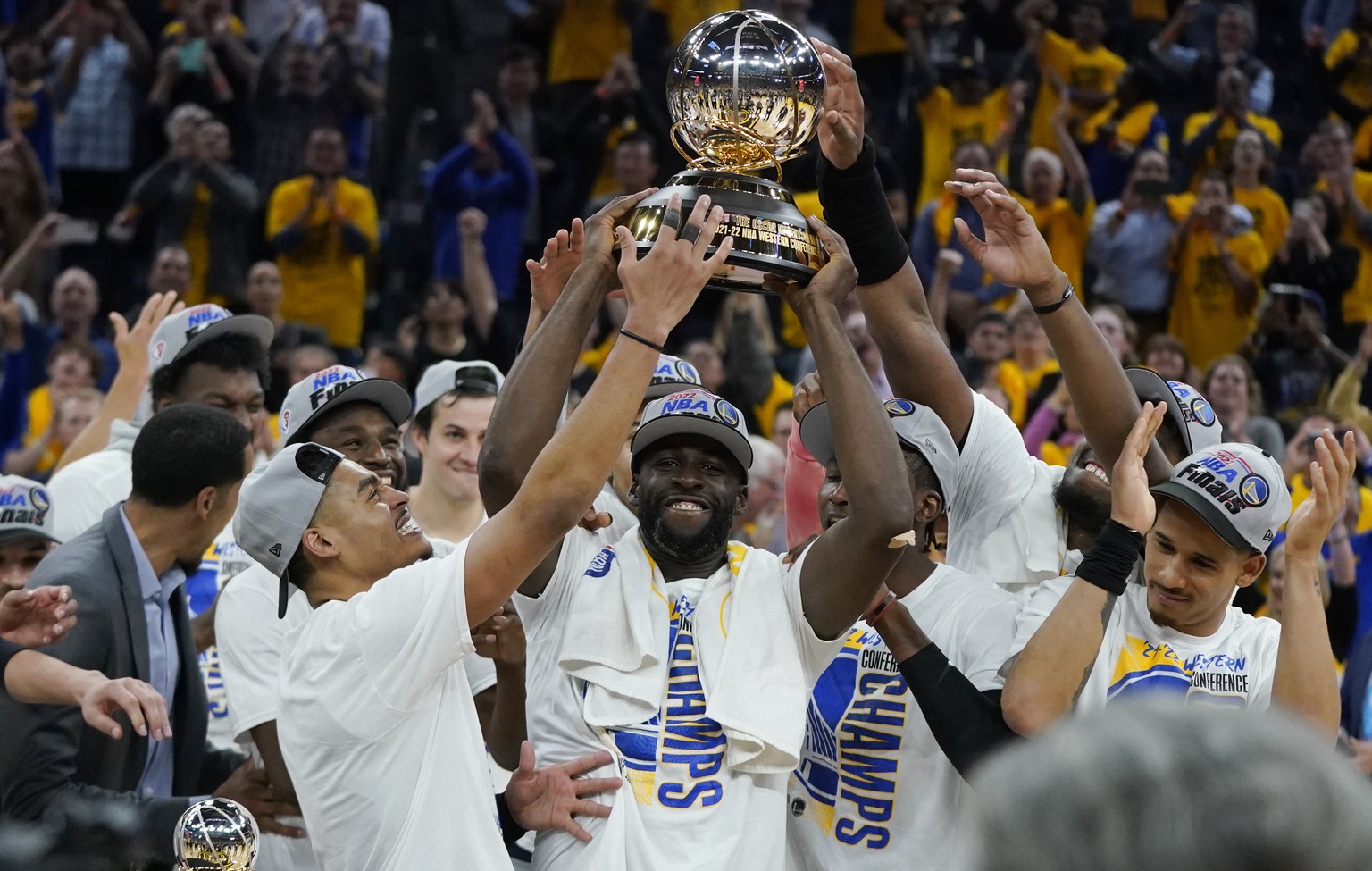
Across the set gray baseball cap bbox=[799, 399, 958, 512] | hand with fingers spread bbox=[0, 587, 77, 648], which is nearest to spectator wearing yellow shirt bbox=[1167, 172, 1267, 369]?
gray baseball cap bbox=[799, 399, 958, 512]

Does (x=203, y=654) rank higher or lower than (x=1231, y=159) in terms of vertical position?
higher

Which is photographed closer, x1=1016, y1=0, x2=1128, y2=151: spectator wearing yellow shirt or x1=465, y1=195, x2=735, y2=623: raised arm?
x1=465, y1=195, x2=735, y2=623: raised arm

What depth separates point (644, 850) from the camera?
3.31 metres

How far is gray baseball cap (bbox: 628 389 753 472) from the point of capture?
11.9 ft

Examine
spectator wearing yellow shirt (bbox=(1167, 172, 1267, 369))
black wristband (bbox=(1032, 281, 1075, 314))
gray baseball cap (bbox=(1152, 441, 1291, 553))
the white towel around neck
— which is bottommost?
spectator wearing yellow shirt (bbox=(1167, 172, 1267, 369))

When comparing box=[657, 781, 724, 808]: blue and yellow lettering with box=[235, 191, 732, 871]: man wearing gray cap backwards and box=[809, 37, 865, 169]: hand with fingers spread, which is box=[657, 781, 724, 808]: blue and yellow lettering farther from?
box=[809, 37, 865, 169]: hand with fingers spread

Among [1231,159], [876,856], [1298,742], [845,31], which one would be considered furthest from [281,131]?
[1298,742]

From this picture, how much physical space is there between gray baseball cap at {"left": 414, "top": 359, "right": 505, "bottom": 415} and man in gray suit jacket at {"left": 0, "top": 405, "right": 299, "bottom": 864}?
1.30m

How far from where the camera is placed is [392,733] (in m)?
3.23

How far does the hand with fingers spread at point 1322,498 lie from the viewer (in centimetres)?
337

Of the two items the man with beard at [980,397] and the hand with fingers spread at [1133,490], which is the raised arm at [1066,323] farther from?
the hand with fingers spread at [1133,490]

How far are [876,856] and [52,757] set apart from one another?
1.90 metres

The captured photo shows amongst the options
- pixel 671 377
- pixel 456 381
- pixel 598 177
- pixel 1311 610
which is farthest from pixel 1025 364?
pixel 1311 610

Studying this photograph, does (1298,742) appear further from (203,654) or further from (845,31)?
(845,31)
